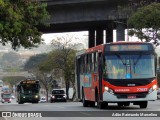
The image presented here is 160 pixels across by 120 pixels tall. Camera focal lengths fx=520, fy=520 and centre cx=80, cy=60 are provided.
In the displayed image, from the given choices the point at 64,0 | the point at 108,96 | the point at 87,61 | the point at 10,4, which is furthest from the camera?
Answer: the point at 64,0

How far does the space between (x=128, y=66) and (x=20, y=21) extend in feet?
34.3

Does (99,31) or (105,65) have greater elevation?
(99,31)

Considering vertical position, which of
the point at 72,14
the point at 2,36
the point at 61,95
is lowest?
the point at 61,95

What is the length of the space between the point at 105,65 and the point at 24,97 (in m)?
37.7

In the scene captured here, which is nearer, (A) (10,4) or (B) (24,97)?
(A) (10,4)

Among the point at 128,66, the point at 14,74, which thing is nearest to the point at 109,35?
the point at 128,66

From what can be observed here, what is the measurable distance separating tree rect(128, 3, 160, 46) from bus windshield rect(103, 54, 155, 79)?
1140 inches

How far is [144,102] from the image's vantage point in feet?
86.4

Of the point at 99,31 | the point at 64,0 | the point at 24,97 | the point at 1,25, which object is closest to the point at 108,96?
the point at 1,25

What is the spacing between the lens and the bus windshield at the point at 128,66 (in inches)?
968

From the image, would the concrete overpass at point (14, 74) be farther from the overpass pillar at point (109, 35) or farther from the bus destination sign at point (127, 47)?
the bus destination sign at point (127, 47)

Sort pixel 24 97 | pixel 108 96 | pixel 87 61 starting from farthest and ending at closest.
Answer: pixel 24 97, pixel 87 61, pixel 108 96

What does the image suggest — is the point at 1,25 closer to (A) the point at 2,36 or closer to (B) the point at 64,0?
(A) the point at 2,36

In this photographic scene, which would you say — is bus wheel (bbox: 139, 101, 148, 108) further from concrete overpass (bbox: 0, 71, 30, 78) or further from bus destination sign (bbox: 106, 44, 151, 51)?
concrete overpass (bbox: 0, 71, 30, 78)
